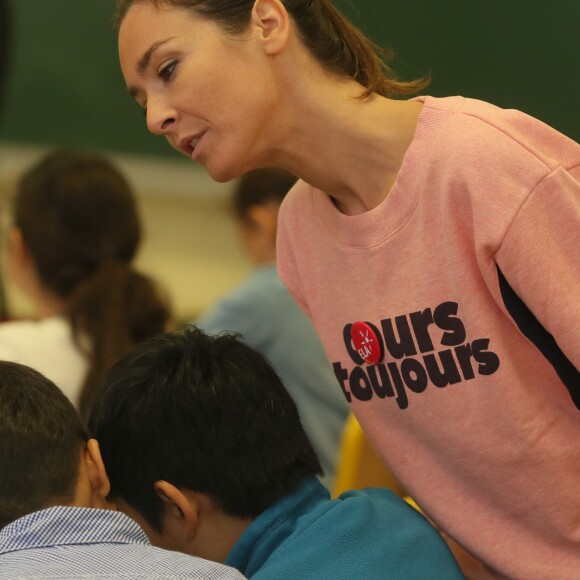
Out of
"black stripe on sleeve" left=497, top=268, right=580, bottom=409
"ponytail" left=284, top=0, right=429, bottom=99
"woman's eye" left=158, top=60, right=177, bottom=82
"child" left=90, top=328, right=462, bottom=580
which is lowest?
"child" left=90, top=328, right=462, bottom=580

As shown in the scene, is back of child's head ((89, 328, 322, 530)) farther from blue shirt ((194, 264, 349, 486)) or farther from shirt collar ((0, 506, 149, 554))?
blue shirt ((194, 264, 349, 486))

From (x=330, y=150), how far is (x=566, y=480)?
474 millimetres

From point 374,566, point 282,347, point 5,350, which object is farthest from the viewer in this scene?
point 282,347

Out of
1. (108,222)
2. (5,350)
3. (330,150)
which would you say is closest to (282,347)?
(108,222)

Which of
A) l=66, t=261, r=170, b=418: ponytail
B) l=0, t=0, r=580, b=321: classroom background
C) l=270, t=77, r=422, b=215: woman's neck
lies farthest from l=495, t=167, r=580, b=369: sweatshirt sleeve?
l=66, t=261, r=170, b=418: ponytail

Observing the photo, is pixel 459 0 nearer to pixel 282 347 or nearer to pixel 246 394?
pixel 282 347

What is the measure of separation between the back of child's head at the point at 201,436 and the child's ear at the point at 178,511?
0.04ft

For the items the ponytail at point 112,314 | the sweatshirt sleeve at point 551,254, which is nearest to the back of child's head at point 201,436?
the sweatshirt sleeve at point 551,254

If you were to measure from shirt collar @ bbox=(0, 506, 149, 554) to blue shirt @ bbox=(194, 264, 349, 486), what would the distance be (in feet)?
4.41

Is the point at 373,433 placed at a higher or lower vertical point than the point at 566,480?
lower

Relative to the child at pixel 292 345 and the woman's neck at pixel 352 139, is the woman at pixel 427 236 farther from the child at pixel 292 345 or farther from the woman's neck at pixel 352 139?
the child at pixel 292 345

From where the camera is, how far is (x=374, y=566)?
3.94 ft

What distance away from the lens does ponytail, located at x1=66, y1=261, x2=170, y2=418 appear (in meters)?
2.06

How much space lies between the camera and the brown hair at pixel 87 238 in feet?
7.02
